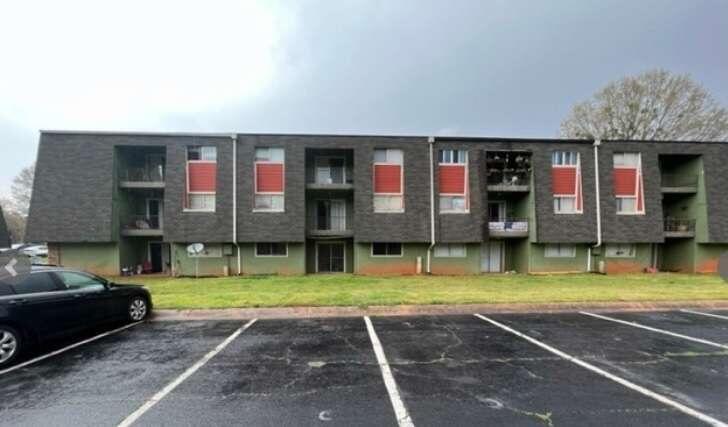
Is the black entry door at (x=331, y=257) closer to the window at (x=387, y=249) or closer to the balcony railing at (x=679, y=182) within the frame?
the window at (x=387, y=249)

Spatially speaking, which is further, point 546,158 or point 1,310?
point 546,158

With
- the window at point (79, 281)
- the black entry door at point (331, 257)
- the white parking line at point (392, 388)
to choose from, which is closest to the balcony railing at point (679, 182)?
the black entry door at point (331, 257)

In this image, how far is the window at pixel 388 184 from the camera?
1791cm

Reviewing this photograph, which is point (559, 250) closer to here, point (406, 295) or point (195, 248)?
point (406, 295)

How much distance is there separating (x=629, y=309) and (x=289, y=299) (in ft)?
33.5

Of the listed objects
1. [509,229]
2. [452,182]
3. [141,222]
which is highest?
[452,182]

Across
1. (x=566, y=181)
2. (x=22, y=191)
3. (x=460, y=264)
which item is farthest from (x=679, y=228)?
(x=22, y=191)

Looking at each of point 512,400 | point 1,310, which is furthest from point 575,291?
point 1,310

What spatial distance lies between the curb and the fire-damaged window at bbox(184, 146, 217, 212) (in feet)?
32.9

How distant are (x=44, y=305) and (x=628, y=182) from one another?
25.4 metres

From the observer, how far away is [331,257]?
774 inches

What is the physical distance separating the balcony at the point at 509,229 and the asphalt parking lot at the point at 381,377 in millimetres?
11038

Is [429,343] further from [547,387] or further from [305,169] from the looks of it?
[305,169]

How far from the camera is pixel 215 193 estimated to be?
56.9 ft
